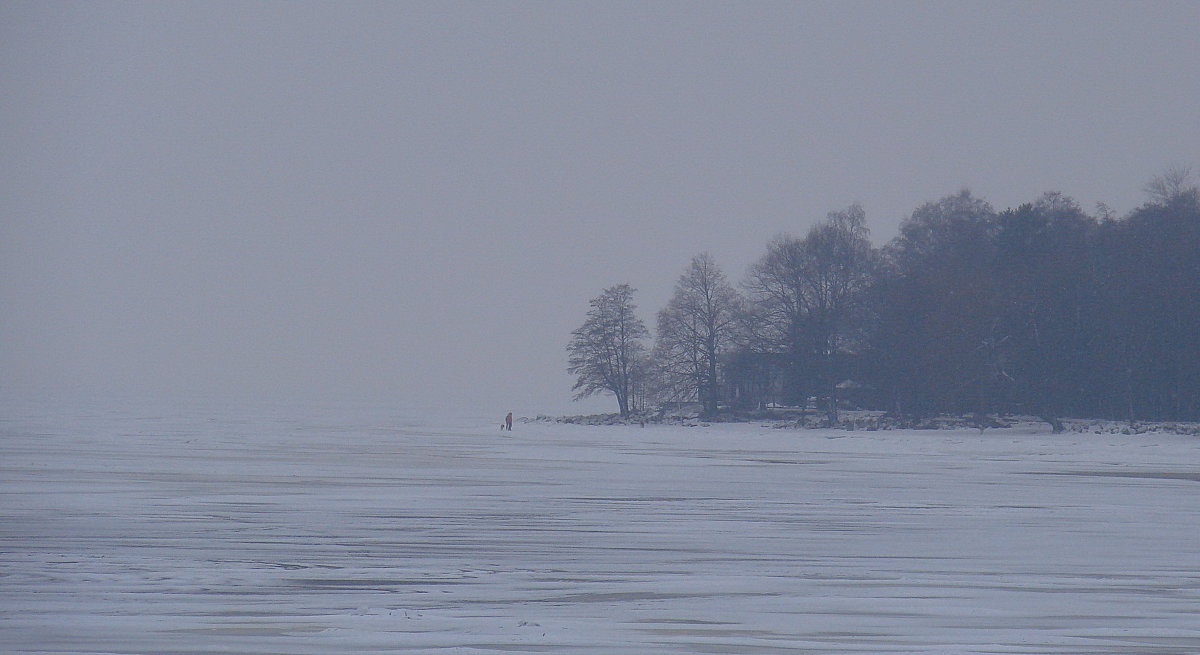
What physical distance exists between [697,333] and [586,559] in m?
61.5

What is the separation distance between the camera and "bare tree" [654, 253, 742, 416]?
7356 centimetres

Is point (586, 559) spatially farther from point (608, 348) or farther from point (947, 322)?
point (608, 348)

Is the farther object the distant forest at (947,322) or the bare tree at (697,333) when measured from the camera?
the bare tree at (697,333)

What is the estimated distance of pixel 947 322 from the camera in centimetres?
5625

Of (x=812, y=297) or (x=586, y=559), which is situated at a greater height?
(x=812, y=297)

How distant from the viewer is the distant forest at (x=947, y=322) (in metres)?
56.2

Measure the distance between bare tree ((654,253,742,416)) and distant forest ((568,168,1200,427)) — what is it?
10 centimetres

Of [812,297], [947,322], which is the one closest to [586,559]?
[947,322]

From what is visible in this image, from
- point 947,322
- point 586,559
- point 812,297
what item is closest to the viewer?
point 586,559

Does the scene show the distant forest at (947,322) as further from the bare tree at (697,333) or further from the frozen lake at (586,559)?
the frozen lake at (586,559)

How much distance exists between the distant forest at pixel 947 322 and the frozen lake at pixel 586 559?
26965 millimetres

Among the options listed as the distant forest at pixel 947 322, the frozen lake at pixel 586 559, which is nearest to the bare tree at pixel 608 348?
the distant forest at pixel 947 322

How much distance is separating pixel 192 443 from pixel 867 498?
2408cm

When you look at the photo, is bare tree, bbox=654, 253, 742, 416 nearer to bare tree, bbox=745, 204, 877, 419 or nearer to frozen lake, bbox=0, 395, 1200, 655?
bare tree, bbox=745, 204, 877, 419
